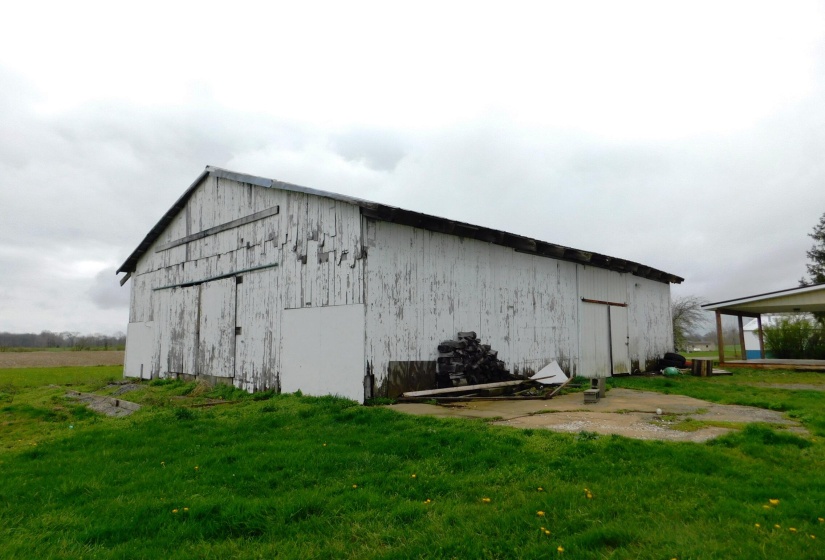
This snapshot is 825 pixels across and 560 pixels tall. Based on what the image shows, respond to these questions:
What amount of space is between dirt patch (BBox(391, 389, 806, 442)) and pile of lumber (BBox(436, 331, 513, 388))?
1.04m

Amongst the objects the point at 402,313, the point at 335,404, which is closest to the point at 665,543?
the point at 335,404

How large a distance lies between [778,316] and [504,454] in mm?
24787

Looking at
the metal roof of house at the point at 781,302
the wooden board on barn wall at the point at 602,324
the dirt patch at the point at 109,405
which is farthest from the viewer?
the metal roof of house at the point at 781,302

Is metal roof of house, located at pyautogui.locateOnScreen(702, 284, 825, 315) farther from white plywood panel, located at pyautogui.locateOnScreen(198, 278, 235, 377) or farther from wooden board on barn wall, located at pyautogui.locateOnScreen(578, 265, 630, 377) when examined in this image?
white plywood panel, located at pyautogui.locateOnScreen(198, 278, 235, 377)

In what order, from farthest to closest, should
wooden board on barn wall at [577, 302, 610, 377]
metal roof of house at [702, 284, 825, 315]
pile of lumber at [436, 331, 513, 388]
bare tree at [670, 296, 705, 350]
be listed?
bare tree at [670, 296, 705, 350] < metal roof of house at [702, 284, 825, 315] < wooden board on barn wall at [577, 302, 610, 377] < pile of lumber at [436, 331, 513, 388]

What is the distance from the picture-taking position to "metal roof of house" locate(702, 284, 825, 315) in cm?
2022

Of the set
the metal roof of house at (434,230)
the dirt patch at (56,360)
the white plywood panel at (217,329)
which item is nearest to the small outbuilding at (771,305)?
the metal roof of house at (434,230)

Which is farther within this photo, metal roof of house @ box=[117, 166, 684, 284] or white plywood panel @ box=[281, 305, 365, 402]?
metal roof of house @ box=[117, 166, 684, 284]

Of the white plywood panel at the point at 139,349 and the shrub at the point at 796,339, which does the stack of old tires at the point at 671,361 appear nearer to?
the shrub at the point at 796,339

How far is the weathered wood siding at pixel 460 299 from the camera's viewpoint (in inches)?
418

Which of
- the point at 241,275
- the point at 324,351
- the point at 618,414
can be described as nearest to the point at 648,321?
the point at 618,414

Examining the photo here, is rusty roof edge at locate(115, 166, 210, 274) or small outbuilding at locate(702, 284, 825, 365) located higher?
rusty roof edge at locate(115, 166, 210, 274)

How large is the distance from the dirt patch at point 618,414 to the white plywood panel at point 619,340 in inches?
255

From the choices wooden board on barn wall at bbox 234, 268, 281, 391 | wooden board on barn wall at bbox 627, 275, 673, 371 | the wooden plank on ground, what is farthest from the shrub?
wooden board on barn wall at bbox 234, 268, 281, 391
